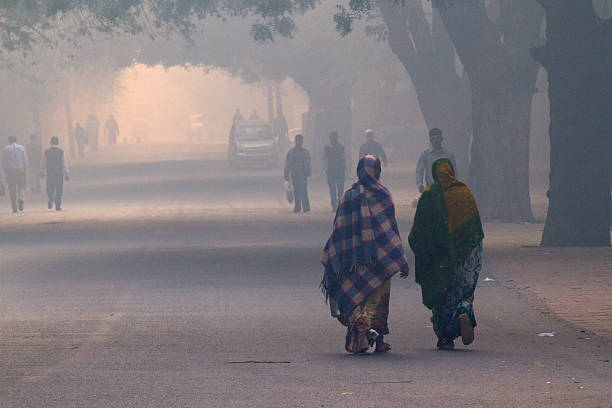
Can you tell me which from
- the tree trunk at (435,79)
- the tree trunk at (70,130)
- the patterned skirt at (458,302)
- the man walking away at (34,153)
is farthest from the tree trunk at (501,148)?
the tree trunk at (70,130)

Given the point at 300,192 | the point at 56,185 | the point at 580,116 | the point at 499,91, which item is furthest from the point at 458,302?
the point at 56,185

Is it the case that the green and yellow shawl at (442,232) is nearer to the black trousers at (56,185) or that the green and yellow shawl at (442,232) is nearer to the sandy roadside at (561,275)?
the sandy roadside at (561,275)

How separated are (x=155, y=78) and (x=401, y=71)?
12944 cm

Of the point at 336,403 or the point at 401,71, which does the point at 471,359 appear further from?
the point at 401,71

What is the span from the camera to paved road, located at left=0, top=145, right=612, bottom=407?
7422 mm

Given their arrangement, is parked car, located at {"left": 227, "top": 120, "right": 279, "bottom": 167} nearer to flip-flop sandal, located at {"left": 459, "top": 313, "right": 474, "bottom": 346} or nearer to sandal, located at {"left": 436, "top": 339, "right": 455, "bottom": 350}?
sandal, located at {"left": 436, "top": 339, "right": 455, "bottom": 350}

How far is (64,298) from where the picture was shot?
509 inches

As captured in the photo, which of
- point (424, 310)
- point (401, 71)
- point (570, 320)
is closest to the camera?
point (570, 320)

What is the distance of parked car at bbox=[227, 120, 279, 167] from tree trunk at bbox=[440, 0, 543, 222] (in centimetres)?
2924

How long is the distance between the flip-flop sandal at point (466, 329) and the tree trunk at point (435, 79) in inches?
662

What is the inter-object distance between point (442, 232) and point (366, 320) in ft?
3.08

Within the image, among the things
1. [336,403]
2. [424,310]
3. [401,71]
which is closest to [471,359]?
[336,403]

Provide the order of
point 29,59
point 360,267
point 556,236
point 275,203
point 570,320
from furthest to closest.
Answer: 1. point 29,59
2. point 275,203
3. point 556,236
4. point 570,320
5. point 360,267

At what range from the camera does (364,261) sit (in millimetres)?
9203
